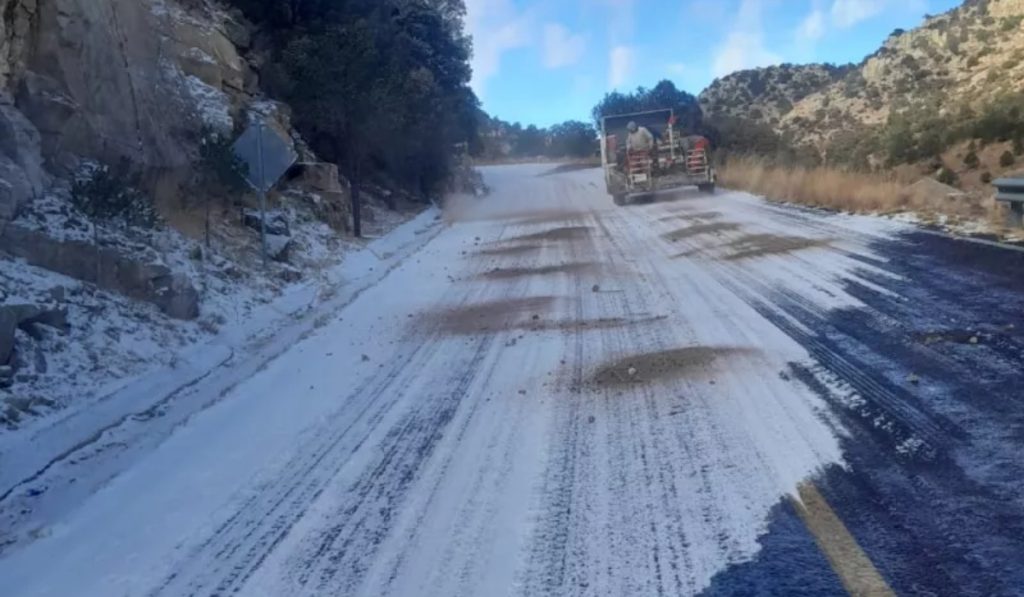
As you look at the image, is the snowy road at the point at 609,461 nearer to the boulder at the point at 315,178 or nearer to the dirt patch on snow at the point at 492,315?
the dirt patch on snow at the point at 492,315

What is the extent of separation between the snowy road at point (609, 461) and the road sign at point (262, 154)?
4.25m

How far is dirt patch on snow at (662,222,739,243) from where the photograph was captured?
1945 cm

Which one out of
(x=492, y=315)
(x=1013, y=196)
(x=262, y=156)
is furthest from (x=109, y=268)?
(x=1013, y=196)

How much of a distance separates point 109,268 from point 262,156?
4.69 m

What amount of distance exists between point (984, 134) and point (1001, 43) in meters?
22.5

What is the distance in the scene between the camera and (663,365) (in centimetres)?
862

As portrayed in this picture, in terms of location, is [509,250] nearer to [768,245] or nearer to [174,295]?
[768,245]

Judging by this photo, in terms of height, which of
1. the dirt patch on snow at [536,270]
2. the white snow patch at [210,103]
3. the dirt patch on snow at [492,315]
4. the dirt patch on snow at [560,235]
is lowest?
the dirt patch on snow at [560,235]

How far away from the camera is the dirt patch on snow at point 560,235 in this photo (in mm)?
21875

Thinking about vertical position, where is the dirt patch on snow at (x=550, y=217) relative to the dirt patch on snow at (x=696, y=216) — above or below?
below

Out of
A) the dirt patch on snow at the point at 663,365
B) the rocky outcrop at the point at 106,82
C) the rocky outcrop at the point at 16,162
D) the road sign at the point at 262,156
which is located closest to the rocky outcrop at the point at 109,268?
the rocky outcrop at the point at 16,162

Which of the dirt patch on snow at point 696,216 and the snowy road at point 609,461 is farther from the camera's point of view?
the dirt patch on snow at point 696,216

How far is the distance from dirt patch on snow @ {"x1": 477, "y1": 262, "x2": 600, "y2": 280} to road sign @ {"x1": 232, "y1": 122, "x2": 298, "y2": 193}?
3599 mm

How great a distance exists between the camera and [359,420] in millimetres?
7699
